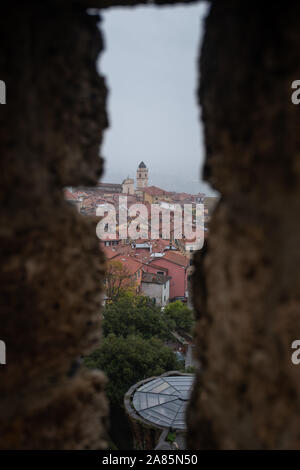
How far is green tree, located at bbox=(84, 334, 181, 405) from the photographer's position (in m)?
9.68

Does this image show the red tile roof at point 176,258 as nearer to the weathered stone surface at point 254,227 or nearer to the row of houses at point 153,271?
the row of houses at point 153,271

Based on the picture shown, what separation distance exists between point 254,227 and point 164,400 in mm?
7977

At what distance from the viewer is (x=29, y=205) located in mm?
1170

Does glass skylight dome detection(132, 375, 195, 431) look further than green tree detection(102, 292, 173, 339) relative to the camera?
No

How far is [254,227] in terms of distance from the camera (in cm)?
105

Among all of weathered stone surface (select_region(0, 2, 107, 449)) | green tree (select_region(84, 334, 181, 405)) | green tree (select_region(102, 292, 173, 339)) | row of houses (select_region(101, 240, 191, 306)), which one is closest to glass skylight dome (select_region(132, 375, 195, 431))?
green tree (select_region(84, 334, 181, 405))

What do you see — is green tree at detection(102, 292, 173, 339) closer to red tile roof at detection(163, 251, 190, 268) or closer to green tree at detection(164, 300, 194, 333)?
green tree at detection(164, 300, 194, 333)

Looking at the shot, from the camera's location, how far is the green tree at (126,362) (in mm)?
9680

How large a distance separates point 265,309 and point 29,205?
784 millimetres

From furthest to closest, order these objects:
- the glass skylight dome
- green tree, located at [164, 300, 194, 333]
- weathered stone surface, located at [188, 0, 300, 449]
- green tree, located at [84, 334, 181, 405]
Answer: green tree, located at [164, 300, 194, 333] → green tree, located at [84, 334, 181, 405] → the glass skylight dome → weathered stone surface, located at [188, 0, 300, 449]

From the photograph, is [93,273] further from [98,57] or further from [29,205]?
[98,57]

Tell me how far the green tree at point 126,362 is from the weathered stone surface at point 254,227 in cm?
908

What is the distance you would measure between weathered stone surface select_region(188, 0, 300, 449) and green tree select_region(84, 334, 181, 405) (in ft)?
29.8

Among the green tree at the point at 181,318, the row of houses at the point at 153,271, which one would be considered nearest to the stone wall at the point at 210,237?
the green tree at the point at 181,318
